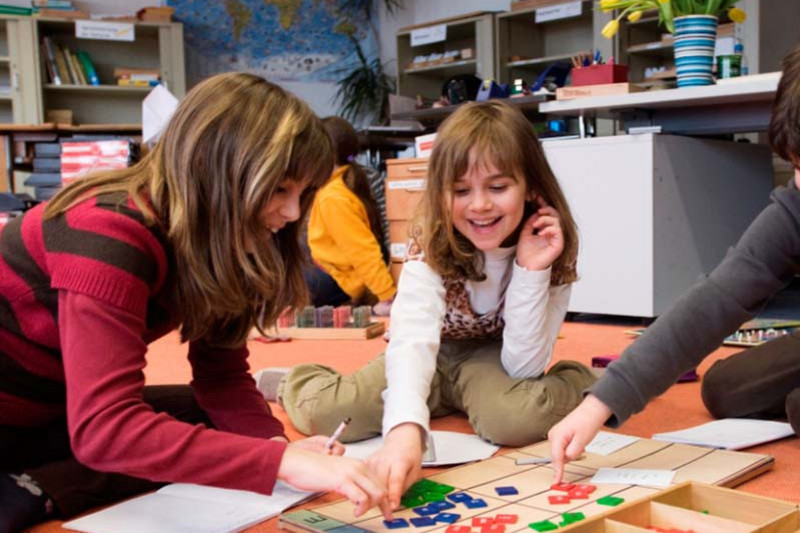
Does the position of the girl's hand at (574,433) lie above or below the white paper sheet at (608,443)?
above

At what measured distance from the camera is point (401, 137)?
4195mm

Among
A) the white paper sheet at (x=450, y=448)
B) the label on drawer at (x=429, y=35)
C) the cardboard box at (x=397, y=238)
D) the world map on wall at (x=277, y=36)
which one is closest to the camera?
the white paper sheet at (x=450, y=448)

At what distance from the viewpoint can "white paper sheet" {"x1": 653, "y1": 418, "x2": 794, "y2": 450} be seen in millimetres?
1251

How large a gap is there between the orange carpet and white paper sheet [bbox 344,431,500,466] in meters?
0.10

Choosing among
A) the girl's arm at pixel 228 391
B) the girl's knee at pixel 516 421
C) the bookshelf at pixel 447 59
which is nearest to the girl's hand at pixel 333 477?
the girl's arm at pixel 228 391

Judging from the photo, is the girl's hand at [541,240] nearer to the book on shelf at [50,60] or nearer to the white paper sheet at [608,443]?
the white paper sheet at [608,443]

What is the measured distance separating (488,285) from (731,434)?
0.43 meters

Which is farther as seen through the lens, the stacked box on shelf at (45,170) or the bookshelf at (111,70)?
the bookshelf at (111,70)

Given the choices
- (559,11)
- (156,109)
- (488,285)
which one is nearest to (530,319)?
(488,285)

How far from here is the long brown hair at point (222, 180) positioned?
3.14 feet

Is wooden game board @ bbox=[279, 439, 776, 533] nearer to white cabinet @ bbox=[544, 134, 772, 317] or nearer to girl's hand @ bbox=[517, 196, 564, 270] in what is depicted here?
girl's hand @ bbox=[517, 196, 564, 270]

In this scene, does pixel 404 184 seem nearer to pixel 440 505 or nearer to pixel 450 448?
pixel 450 448

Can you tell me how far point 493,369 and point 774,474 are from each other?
1.49 feet

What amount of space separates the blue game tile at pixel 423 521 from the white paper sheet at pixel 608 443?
13.0 inches
